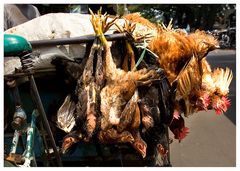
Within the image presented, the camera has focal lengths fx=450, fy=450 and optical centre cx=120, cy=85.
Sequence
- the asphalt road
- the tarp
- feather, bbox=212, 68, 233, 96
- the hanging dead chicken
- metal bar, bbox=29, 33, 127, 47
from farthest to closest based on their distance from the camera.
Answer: the asphalt road
feather, bbox=212, 68, 233, 96
the tarp
metal bar, bbox=29, 33, 127, 47
the hanging dead chicken

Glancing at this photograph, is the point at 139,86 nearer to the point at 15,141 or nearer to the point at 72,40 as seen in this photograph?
the point at 72,40

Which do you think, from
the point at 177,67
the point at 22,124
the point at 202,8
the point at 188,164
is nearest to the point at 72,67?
the point at 22,124

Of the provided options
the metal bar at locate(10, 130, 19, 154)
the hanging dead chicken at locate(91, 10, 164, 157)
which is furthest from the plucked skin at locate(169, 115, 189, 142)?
the metal bar at locate(10, 130, 19, 154)

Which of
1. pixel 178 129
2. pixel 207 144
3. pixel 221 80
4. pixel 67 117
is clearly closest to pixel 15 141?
pixel 67 117

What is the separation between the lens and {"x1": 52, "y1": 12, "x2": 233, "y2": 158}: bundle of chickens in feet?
8.12

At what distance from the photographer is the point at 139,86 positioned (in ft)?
8.37

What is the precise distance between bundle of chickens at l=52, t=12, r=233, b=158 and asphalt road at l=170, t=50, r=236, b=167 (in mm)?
2655

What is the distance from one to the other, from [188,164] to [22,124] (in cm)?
323

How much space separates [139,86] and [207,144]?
418 centimetres

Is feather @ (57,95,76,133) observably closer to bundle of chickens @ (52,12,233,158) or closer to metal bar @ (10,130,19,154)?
bundle of chickens @ (52,12,233,158)

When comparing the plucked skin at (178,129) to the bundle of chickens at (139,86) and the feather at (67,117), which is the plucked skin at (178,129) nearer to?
the bundle of chickens at (139,86)

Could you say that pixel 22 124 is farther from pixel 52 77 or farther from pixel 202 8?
pixel 202 8

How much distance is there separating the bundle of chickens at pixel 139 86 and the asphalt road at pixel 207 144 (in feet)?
8.71

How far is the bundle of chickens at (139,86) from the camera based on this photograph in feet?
8.12
